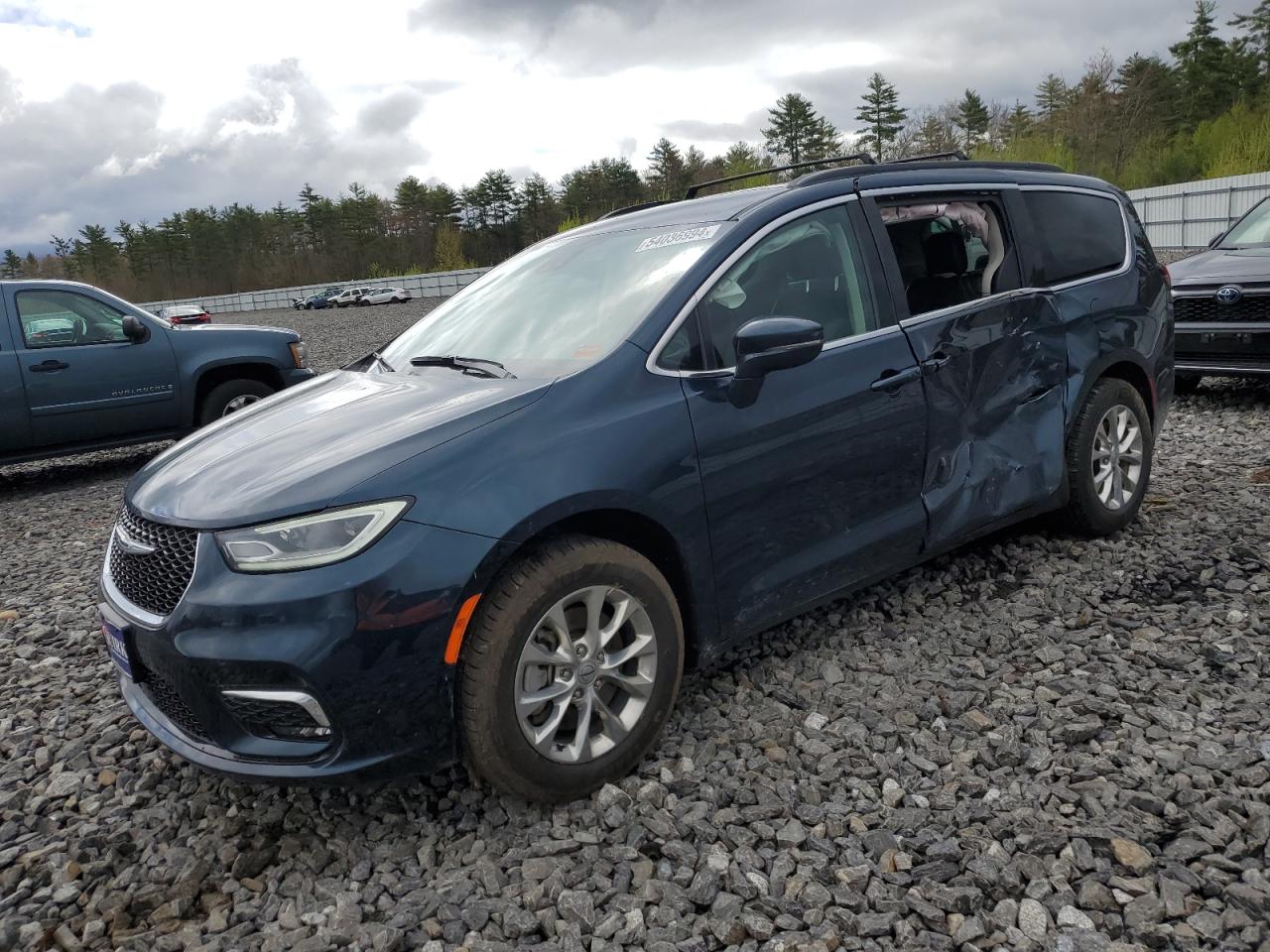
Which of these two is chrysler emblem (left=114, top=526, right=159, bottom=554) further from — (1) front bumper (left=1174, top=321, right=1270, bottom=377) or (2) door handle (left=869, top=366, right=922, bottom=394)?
(1) front bumper (left=1174, top=321, right=1270, bottom=377)

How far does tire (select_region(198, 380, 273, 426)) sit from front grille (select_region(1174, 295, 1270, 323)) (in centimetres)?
777

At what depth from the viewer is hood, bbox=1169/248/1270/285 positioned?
23.8 feet

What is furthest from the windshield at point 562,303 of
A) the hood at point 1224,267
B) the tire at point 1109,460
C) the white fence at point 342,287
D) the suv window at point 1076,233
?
the white fence at point 342,287

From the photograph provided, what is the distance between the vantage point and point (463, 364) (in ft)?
11.2

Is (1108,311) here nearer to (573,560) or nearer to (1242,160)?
(573,560)

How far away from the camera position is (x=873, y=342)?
3508mm

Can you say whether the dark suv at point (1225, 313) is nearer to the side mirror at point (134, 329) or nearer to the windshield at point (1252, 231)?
the windshield at point (1252, 231)

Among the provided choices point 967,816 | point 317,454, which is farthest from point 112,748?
point 967,816

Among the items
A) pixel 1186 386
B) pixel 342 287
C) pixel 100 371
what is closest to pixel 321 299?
pixel 342 287

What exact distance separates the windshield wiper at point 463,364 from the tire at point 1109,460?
2676 mm

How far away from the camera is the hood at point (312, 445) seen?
2.58 meters

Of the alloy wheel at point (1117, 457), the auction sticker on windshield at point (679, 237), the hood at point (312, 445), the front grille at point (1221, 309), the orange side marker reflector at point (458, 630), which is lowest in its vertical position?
the alloy wheel at point (1117, 457)

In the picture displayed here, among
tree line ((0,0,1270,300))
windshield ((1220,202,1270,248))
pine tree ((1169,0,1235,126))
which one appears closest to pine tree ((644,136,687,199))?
tree line ((0,0,1270,300))

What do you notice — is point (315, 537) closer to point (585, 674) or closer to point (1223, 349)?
point (585, 674)
